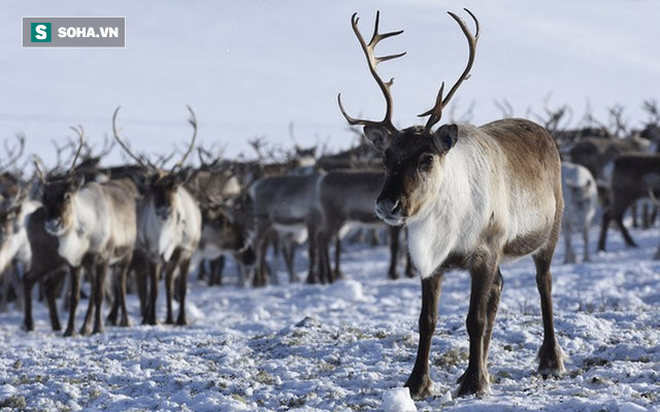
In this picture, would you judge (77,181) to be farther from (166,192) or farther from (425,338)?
(425,338)

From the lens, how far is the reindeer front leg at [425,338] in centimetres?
432

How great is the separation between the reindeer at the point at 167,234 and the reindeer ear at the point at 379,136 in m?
5.30

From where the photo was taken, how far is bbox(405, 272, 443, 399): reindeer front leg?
4320 mm

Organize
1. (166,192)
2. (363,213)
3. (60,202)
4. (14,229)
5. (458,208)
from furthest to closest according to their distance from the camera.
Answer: (363,213)
(14,229)
(166,192)
(60,202)
(458,208)

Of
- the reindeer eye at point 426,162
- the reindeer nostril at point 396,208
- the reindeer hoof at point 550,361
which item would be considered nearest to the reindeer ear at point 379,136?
the reindeer eye at point 426,162

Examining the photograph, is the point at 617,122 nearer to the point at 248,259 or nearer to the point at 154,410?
the point at 248,259

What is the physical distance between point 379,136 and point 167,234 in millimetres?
5612

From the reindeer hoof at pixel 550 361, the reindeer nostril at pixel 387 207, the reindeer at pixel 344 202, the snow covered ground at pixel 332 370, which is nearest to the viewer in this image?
the reindeer nostril at pixel 387 207

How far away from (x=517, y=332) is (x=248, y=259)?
302 inches

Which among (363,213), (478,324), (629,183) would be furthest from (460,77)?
(629,183)

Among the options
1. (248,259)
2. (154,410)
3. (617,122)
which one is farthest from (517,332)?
(617,122)

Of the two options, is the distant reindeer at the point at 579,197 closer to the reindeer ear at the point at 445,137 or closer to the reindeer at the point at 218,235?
the reindeer at the point at 218,235

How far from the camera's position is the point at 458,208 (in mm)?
4344

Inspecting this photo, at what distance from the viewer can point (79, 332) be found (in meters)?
9.18
